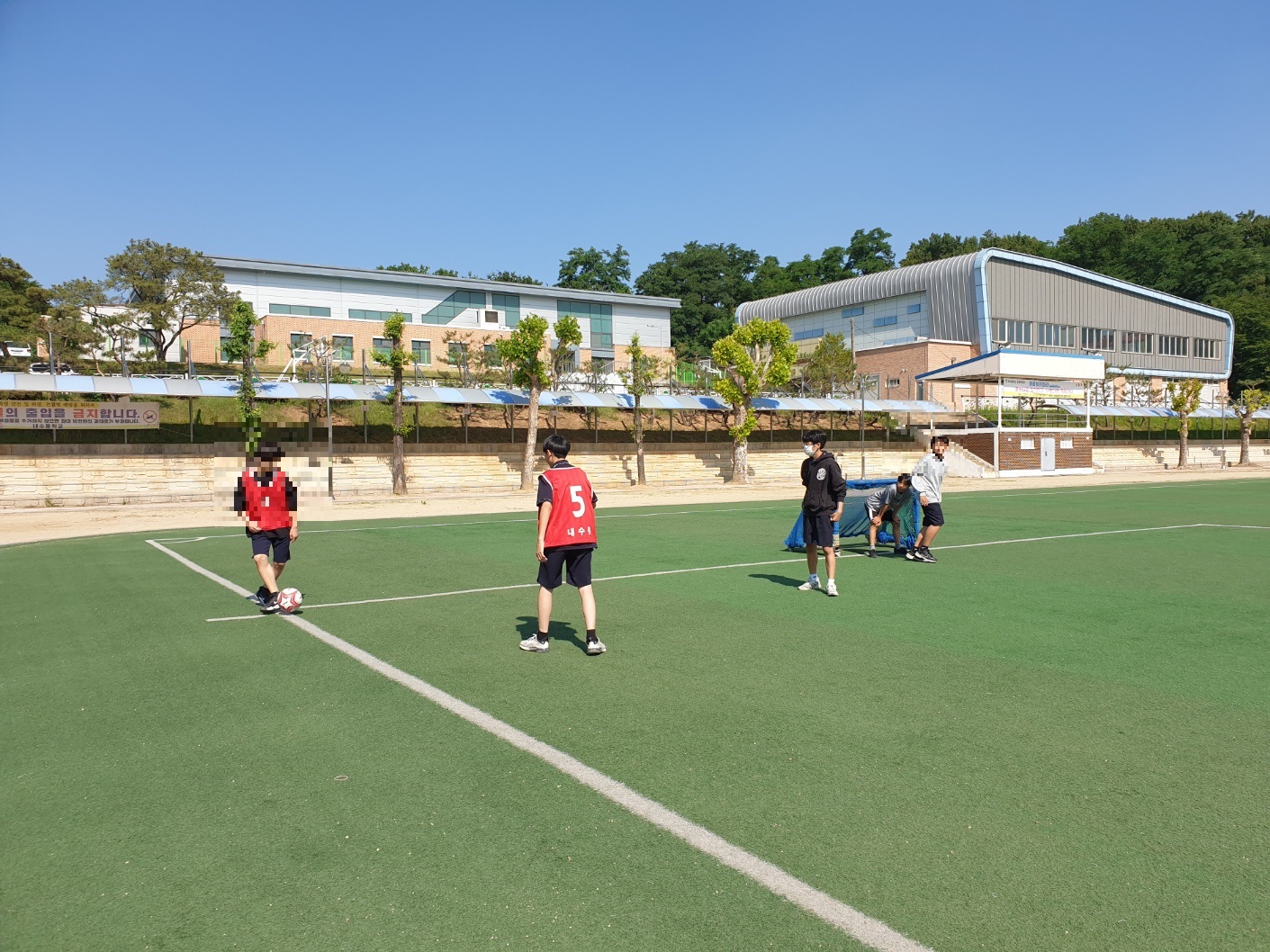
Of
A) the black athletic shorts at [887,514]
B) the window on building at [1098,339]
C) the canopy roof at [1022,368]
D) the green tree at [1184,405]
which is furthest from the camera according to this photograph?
the window on building at [1098,339]

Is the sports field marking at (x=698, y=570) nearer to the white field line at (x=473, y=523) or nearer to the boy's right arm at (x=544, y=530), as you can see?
the white field line at (x=473, y=523)

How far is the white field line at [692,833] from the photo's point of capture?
325cm

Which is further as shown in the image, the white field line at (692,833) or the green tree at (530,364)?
the green tree at (530,364)

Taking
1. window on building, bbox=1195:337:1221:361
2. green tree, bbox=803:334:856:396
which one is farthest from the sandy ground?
window on building, bbox=1195:337:1221:361

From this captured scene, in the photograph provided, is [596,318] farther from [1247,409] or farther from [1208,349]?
[1208,349]

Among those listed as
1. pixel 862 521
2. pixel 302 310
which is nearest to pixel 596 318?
pixel 302 310

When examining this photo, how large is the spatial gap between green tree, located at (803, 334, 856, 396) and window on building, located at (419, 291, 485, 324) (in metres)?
21.2

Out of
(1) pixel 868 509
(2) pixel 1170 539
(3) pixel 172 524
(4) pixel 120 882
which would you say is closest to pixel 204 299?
(3) pixel 172 524

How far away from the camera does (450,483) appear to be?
36906 millimetres

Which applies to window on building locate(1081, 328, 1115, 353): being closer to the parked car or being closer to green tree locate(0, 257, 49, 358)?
the parked car

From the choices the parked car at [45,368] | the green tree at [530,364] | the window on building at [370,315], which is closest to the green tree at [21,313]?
the parked car at [45,368]

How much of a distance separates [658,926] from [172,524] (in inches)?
861

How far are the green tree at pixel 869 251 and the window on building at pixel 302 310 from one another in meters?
59.9

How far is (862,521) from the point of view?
15328 mm
